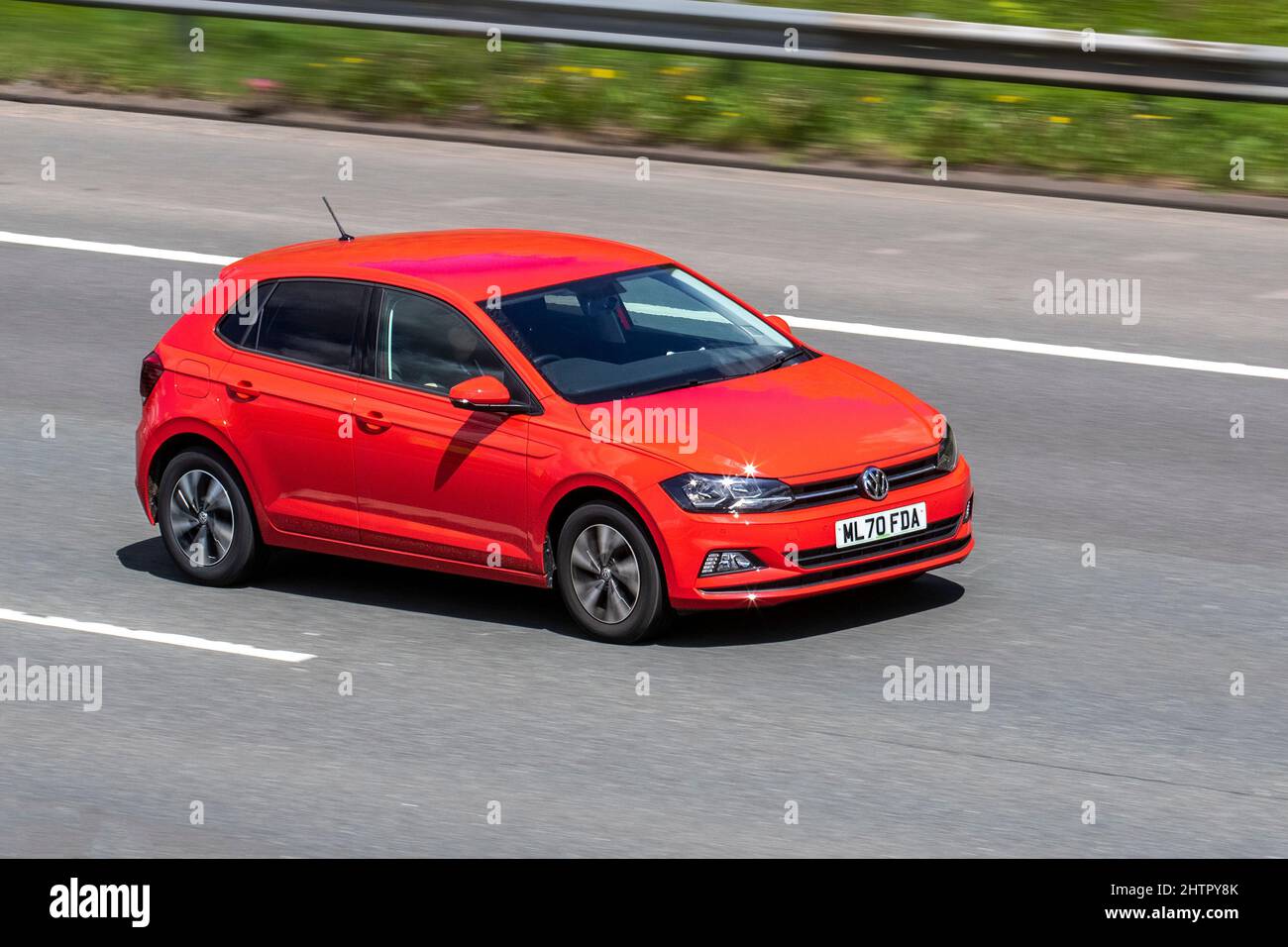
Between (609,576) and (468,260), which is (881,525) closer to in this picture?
(609,576)

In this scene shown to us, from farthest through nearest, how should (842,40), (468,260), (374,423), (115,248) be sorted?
(842,40), (115,248), (468,260), (374,423)

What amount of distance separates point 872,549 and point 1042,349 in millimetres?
4614

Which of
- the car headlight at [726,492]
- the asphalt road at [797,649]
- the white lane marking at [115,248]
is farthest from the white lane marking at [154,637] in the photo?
the white lane marking at [115,248]

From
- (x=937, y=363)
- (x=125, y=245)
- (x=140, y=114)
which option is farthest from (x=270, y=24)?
(x=937, y=363)

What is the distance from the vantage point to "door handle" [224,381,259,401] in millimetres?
10250

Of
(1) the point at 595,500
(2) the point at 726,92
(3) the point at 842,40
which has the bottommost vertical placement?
(1) the point at 595,500

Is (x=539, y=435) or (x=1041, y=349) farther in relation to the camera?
(x=1041, y=349)

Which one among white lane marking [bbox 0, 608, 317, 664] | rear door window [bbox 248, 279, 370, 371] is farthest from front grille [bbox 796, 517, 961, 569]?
rear door window [bbox 248, 279, 370, 371]

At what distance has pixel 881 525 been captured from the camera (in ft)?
30.3

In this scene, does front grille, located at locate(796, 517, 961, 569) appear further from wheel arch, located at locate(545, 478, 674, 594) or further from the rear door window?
the rear door window

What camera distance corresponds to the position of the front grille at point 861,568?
905cm

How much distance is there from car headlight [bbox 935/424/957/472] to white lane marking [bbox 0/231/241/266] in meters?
7.22

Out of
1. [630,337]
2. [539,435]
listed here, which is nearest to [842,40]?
[630,337]

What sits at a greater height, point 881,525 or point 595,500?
point 595,500
